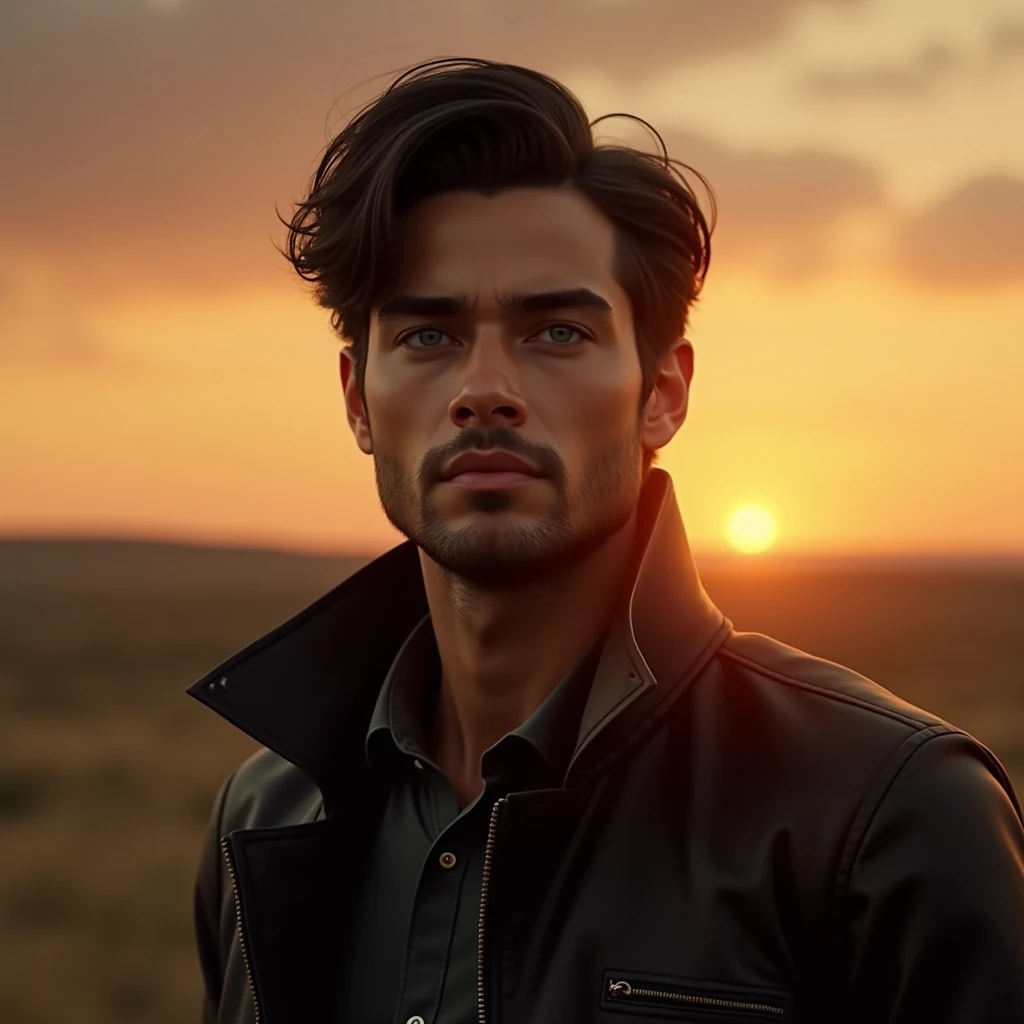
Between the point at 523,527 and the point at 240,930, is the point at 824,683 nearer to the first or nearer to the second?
the point at 523,527

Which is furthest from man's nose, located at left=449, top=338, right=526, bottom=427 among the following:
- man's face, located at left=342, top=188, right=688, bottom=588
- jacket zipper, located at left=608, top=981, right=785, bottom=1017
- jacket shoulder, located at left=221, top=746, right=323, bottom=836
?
jacket zipper, located at left=608, top=981, right=785, bottom=1017

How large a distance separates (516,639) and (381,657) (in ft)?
1.46

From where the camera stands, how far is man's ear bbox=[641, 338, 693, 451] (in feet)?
9.86

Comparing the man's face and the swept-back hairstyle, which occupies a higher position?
the swept-back hairstyle

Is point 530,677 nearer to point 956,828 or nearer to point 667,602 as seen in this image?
point 667,602

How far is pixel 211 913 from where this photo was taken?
313 centimetres

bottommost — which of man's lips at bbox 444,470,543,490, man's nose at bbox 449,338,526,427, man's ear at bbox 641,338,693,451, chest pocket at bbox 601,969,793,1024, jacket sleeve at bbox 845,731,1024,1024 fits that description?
chest pocket at bbox 601,969,793,1024

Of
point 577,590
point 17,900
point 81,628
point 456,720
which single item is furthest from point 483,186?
point 81,628

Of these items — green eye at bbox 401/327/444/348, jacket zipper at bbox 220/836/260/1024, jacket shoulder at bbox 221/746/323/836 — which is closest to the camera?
jacket zipper at bbox 220/836/260/1024

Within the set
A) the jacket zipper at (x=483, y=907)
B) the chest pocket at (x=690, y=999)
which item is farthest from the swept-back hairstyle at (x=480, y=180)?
the chest pocket at (x=690, y=999)

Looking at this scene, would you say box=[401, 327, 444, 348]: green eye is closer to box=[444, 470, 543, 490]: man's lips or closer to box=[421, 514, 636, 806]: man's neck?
box=[444, 470, 543, 490]: man's lips

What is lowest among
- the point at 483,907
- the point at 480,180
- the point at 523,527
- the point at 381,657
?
the point at 483,907

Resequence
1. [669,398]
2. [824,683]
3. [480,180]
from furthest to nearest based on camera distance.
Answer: [669,398] → [480,180] → [824,683]

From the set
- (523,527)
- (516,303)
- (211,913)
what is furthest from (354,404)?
(211,913)
